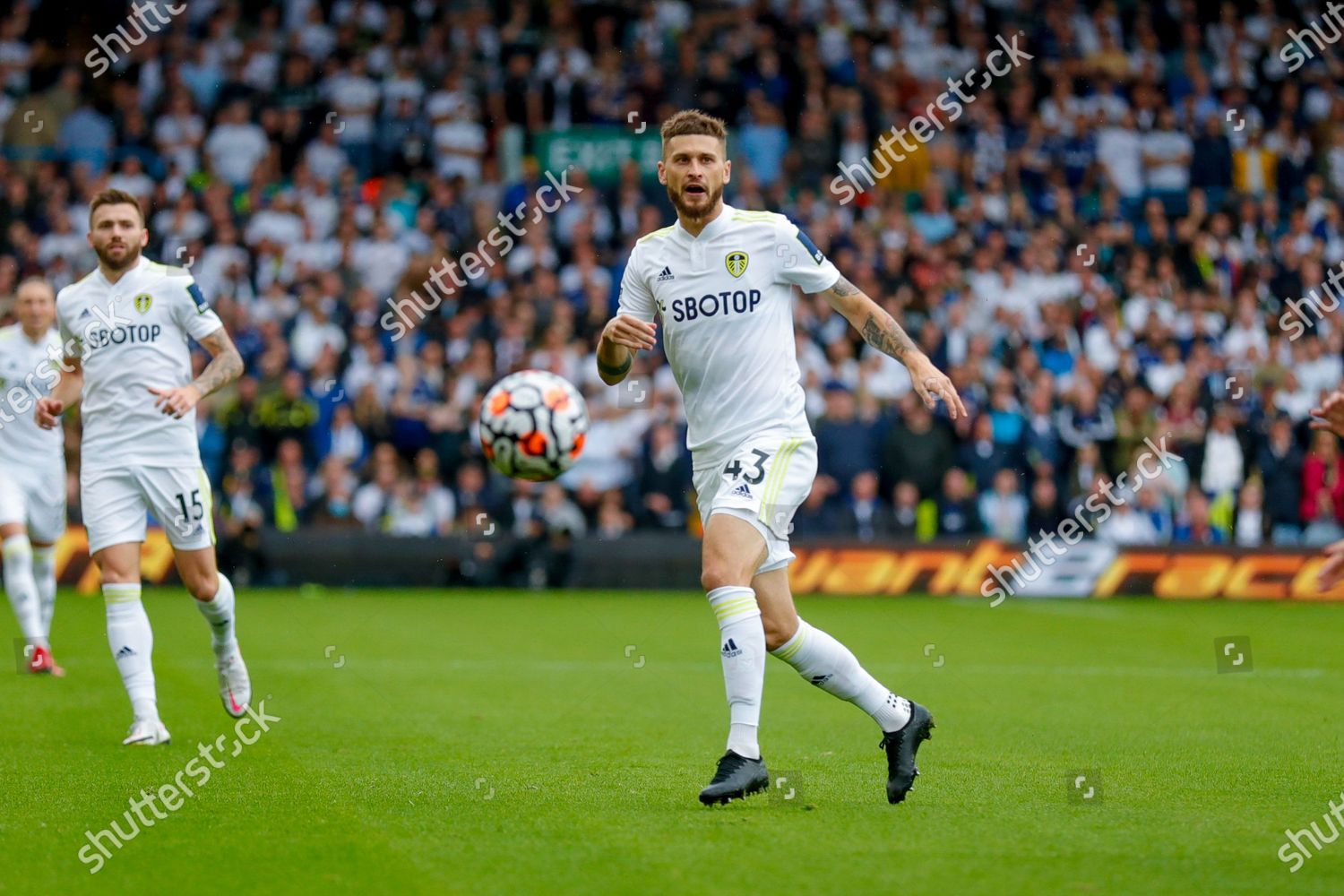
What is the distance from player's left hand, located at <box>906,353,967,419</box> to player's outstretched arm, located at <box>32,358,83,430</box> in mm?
4700

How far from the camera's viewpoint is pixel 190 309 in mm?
9125

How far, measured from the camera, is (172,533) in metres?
9.10

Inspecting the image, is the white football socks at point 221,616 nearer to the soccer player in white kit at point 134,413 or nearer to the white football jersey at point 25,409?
the soccer player in white kit at point 134,413

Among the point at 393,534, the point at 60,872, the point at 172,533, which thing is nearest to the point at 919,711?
the point at 60,872

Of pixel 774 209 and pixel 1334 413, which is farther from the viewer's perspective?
pixel 774 209

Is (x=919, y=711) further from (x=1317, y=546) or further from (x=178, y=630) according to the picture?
(x=1317, y=546)

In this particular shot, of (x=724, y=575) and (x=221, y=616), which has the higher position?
(x=724, y=575)

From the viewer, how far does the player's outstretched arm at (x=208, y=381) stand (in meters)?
8.62

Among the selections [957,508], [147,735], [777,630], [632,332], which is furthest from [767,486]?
[957,508]

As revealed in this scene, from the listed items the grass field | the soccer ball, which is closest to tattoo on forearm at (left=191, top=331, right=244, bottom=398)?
the soccer ball

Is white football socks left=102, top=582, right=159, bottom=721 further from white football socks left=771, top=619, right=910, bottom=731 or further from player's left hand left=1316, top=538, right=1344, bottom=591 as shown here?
player's left hand left=1316, top=538, right=1344, bottom=591

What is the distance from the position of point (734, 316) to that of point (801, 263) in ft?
1.18

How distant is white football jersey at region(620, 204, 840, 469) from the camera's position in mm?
7203

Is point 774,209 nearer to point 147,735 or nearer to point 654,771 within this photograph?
point 147,735
